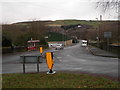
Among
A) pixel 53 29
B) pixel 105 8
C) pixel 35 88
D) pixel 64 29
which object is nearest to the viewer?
pixel 35 88

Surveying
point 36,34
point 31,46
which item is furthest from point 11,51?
point 36,34

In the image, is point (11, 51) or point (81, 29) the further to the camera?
point (81, 29)

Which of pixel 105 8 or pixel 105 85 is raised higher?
pixel 105 8

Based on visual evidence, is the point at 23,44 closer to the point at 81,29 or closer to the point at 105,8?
the point at 105,8

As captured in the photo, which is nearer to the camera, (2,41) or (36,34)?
(2,41)

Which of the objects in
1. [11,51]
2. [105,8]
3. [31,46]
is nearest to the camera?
[105,8]

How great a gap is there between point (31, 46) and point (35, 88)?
129 ft

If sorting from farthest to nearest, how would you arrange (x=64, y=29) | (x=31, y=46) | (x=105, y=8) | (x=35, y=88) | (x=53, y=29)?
(x=64, y=29), (x=53, y=29), (x=31, y=46), (x=105, y=8), (x=35, y=88)

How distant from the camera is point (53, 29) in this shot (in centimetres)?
11900

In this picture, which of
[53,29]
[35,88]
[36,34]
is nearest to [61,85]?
[35,88]

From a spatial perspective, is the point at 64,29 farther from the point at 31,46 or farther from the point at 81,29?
the point at 31,46

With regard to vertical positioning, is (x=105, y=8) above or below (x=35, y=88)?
above

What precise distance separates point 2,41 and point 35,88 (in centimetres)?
3100

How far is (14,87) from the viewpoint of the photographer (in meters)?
6.42
